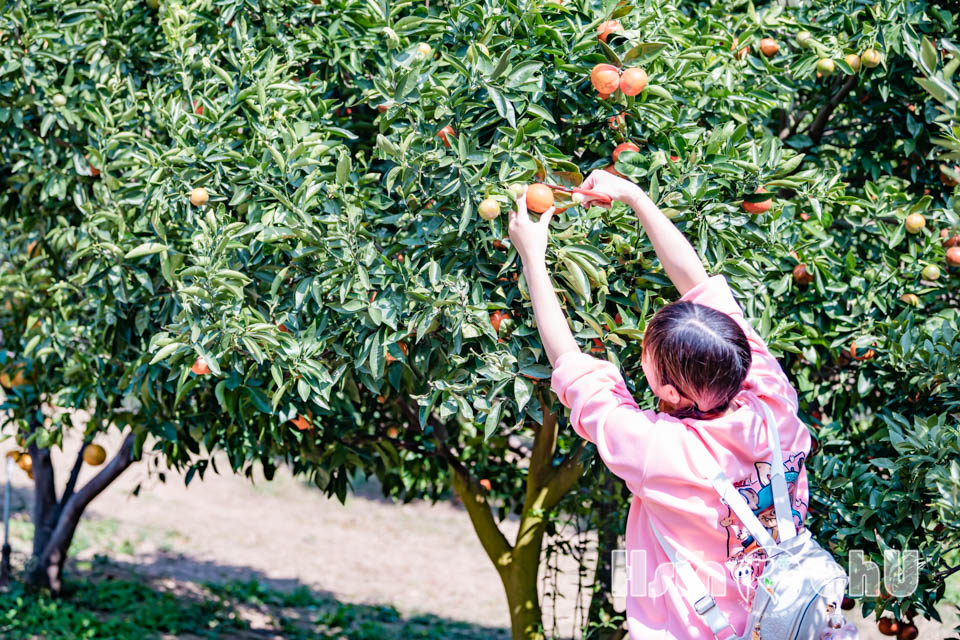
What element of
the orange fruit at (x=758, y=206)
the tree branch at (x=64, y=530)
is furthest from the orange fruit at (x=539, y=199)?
the tree branch at (x=64, y=530)

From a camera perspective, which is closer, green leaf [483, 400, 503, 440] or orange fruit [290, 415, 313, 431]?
green leaf [483, 400, 503, 440]

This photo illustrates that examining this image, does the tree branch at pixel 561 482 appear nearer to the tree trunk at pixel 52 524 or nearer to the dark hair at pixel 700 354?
the dark hair at pixel 700 354

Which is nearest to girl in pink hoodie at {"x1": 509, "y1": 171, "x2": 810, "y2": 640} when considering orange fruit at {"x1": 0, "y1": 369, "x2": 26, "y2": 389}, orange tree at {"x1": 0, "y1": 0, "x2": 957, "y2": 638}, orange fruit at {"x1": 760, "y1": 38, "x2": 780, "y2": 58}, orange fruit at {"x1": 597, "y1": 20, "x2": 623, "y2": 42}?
orange tree at {"x1": 0, "y1": 0, "x2": 957, "y2": 638}

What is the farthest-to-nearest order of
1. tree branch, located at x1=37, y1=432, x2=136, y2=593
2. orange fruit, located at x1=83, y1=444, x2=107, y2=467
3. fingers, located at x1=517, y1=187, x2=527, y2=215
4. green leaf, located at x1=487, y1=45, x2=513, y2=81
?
tree branch, located at x1=37, y1=432, x2=136, y2=593
orange fruit, located at x1=83, y1=444, x2=107, y2=467
green leaf, located at x1=487, y1=45, x2=513, y2=81
fingers, located at x1=517, y1=187, x2=527, y2=215

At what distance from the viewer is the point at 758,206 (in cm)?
243

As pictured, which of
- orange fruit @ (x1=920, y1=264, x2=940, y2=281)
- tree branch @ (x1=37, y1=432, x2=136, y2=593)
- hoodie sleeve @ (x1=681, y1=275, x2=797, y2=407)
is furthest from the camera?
tree branch @ (x1=37, y1=432, x2=136, y2=593)

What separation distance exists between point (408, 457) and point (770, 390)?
104 inches

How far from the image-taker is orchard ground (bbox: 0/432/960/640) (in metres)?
5.99

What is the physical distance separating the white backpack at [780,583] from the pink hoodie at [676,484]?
0.02m

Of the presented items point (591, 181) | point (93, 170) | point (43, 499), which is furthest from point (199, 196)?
point (43, 499)

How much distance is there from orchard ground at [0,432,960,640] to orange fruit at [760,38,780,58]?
3.02 m

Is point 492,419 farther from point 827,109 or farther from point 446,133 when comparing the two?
point 827,109

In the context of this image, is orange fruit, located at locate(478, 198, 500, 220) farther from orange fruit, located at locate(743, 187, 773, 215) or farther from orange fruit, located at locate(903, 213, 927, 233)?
orange fruit, located at locate(903, 213, 927, 233)

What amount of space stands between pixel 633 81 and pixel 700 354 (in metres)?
1.04
